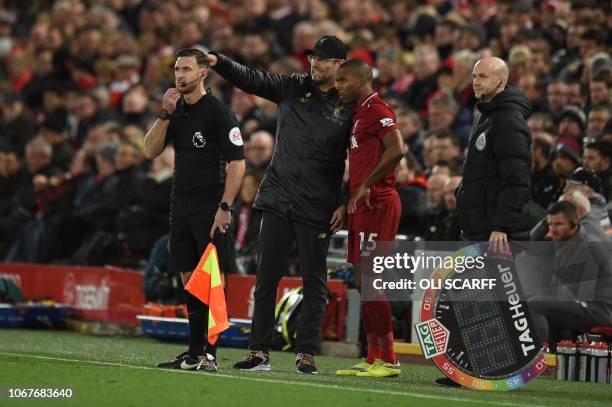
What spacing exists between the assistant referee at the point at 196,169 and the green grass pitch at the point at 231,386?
431 mm

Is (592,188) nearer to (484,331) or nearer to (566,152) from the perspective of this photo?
(566,152)

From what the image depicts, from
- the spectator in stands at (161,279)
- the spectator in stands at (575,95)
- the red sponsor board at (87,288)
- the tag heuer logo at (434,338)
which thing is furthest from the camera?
the red sponsor board at (87,288)

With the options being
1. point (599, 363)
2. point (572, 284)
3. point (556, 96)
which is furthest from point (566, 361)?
point (556, 96)

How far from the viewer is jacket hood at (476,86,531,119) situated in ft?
27.7

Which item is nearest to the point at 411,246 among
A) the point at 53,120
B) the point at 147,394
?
the point at 147,394

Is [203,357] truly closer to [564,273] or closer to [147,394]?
[147,394]

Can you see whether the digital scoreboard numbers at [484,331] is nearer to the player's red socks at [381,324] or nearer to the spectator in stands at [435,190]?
the player's red socks at [381,324]

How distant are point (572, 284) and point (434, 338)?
254 centimetres

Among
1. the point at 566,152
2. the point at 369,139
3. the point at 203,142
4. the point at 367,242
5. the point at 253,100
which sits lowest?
the point at 367,242

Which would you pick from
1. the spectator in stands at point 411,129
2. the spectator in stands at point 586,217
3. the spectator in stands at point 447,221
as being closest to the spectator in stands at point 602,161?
the spectator in stands at point 586,217

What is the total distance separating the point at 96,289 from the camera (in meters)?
14.2

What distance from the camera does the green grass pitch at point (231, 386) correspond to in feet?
23.0

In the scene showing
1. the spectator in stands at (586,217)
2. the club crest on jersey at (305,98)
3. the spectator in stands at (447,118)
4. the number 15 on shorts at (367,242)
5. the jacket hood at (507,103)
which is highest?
the spectator in stands at (447,118)

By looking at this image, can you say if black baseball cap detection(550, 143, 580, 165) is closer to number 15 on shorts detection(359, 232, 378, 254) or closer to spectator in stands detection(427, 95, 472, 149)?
spectator in stands detection(427, 95, 472, 149)
